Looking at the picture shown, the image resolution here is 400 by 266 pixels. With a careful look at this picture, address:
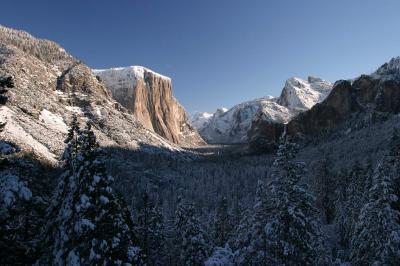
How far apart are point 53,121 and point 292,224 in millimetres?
169606

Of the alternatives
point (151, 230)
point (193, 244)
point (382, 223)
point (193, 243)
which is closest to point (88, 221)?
point (193, 243)

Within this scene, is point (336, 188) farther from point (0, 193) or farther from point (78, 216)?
point (0, 193)

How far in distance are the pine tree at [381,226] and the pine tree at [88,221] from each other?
17.0 metres

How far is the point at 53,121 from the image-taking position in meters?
174

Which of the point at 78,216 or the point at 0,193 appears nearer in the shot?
the point at 0,193

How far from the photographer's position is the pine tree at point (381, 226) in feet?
81.2

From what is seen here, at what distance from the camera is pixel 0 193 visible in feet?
38.7

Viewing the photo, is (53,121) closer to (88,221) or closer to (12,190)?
(88,221)

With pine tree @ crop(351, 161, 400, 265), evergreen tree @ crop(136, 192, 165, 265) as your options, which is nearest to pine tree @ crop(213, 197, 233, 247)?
evergreen tree @ crop(136, 192, 165, 265)

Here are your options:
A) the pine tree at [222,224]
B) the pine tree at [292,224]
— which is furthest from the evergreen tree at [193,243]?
the pine tree at [222,224]

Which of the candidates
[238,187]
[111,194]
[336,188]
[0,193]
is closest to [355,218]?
[336,188]

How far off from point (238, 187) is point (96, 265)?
14037 cm

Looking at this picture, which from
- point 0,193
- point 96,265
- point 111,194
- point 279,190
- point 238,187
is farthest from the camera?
point 238,187

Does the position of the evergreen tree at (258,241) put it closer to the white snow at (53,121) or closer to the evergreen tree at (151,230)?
the evergreen tree at (151,230)
